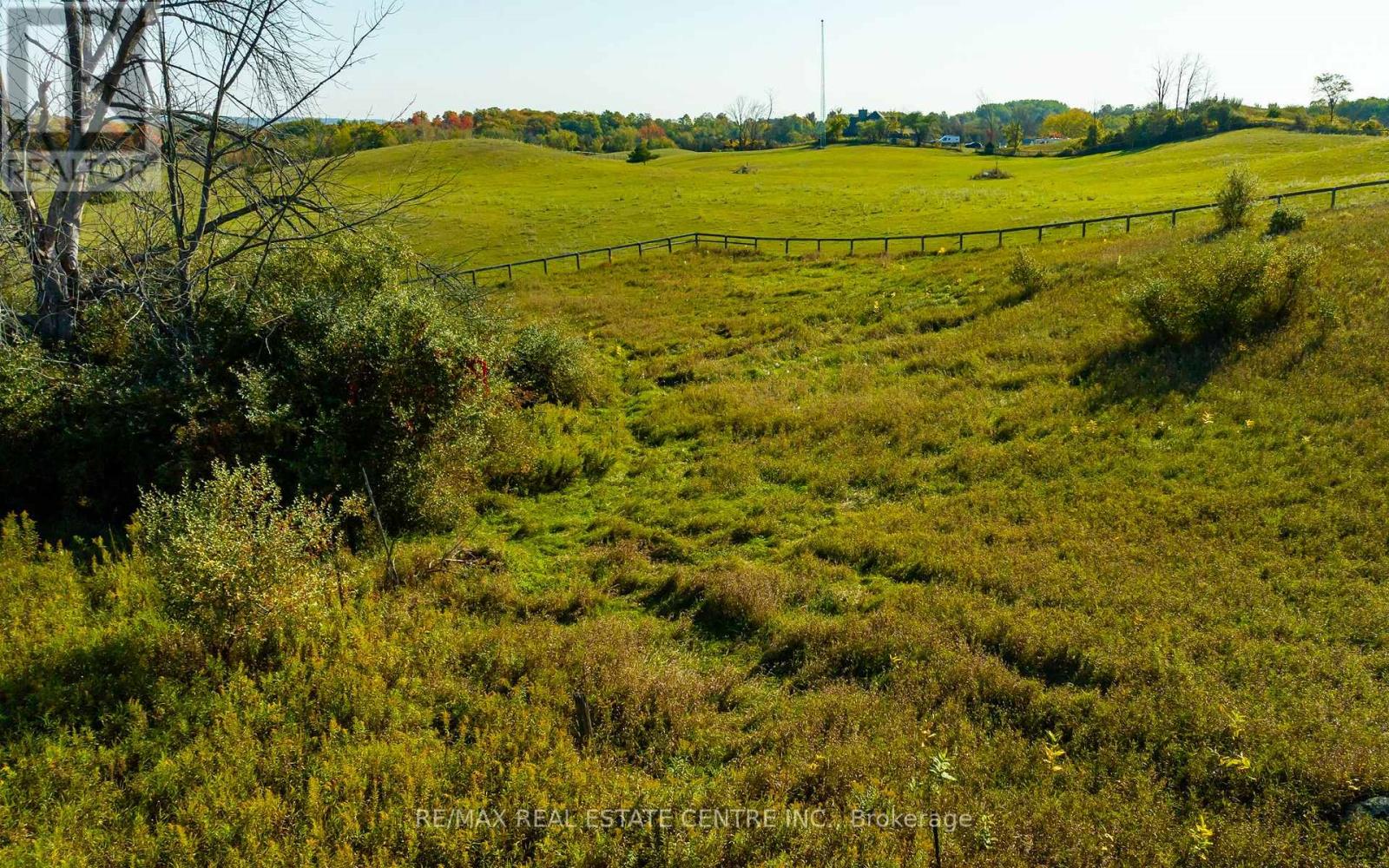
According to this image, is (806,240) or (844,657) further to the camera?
(806,240)

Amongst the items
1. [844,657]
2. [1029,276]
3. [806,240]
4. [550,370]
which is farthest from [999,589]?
[806,240]

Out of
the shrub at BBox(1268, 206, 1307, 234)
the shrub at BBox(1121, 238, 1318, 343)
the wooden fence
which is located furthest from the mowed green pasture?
the wooden fence

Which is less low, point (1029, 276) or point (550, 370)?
point (1029, 276)

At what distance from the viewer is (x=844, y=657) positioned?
8125 millimetres

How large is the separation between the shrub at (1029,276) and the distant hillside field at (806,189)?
13426 mm

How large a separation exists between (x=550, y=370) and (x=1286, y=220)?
67.8ft

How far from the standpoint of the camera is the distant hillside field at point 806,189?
129 feet

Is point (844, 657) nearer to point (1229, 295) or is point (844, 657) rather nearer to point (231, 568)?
point (231, 568)

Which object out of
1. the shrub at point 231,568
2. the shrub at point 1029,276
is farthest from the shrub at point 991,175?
the shrub at point 231,568

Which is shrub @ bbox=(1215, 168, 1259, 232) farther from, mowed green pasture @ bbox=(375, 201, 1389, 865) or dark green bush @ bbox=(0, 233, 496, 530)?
dark green bush @ bbox=(0, 233, 496, 530)

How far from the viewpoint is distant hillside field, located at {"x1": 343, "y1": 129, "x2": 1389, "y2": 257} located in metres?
39.3

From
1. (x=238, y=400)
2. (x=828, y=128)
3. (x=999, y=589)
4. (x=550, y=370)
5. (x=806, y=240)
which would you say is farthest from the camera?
(x=828, y=128)

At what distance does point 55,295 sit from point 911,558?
13.9m

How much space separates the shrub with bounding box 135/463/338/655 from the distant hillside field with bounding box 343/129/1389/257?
19115mm
